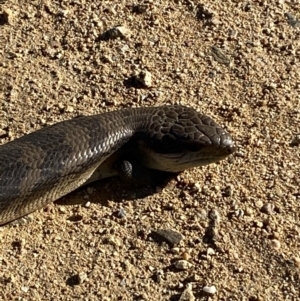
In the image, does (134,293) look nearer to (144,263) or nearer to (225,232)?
(144,263)

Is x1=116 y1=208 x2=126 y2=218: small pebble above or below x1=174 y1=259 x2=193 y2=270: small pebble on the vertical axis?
below

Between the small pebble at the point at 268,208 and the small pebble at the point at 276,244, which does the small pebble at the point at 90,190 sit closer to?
the small pebble at the point at 268,208

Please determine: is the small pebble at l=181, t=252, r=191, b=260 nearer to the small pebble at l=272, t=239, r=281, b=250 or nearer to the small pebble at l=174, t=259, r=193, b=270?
the small pebble at l=174, t=259, r=193, b=270

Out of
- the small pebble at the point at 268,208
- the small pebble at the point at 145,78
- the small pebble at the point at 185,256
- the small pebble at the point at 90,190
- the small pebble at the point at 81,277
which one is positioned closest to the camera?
the small pebble at the point at 81,277

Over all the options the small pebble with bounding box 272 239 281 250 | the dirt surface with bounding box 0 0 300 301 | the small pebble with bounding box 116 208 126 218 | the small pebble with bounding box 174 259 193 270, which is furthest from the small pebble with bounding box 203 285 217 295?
the small pebble with bounding box 116 208 126 218

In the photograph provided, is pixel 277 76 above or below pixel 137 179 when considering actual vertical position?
above

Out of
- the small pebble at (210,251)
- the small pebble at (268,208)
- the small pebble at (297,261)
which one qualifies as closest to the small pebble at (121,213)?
the small pebble at (210,251)

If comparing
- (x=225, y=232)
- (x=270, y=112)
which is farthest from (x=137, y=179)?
(x=270, y=112)

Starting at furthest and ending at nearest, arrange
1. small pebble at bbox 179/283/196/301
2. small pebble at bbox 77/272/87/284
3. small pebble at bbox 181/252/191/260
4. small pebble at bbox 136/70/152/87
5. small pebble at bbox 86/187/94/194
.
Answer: small pebble at bbox 136/70/152/87
small pebble at bbox 86/187/94/194
small pebble at bbox 181/252/191/260
small pebble at bbox 77/272/87/284
small pebble at bbox 179/283/196/301
